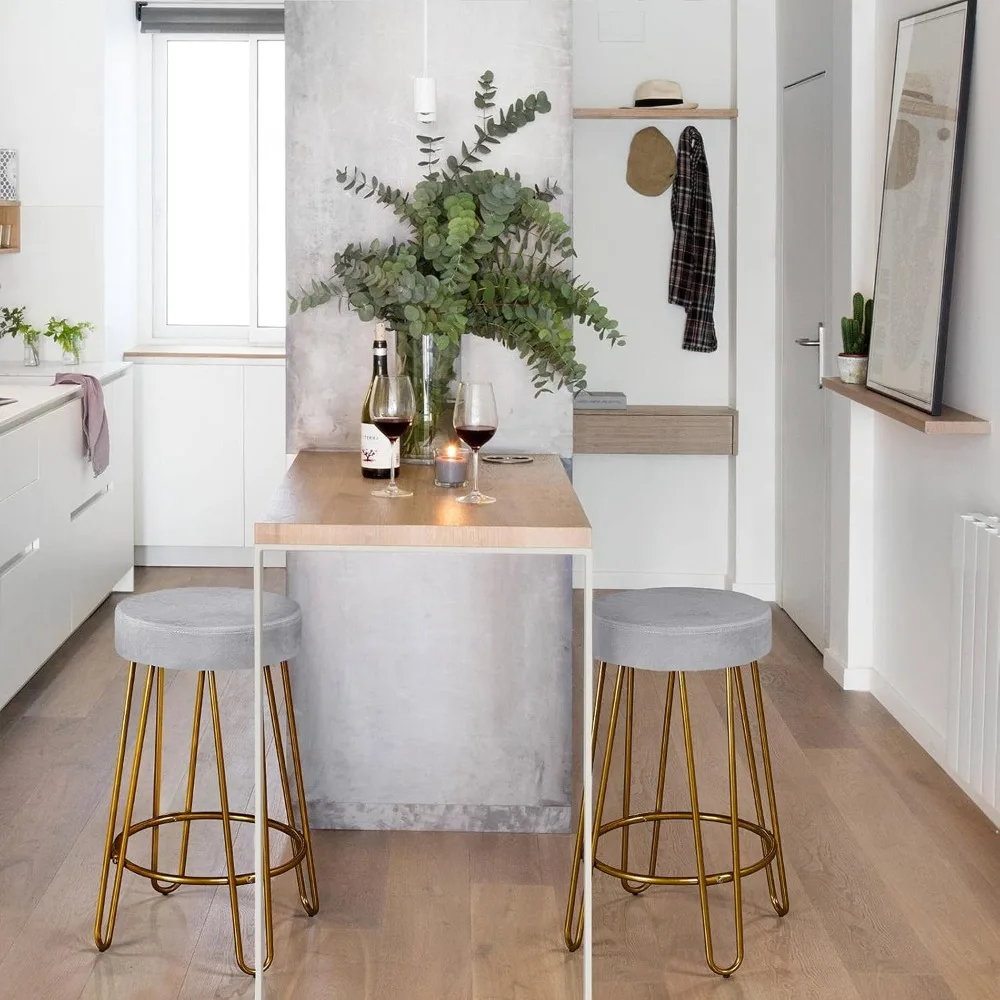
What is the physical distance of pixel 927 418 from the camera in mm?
3594

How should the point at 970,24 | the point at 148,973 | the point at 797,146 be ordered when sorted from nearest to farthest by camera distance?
the point at 148,973 < the point at 970,24 < the point at 797,146

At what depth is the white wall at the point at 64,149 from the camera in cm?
594

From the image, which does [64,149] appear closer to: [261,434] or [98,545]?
[261,434]

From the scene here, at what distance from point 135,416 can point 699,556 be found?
2584 millimetres

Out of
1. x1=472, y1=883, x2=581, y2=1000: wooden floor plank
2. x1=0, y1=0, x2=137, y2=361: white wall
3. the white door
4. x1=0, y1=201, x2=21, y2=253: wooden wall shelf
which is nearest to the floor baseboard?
the white door

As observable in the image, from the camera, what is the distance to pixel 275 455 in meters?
6.30

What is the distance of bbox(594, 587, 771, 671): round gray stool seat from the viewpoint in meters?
2.69

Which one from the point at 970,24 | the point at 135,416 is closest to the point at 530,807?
the point at 970,24

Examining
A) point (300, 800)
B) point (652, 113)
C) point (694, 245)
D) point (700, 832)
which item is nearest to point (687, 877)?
point (700, 832)

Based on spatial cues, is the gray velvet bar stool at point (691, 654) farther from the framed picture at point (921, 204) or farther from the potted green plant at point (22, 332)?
the potted green plant at point (22, 332)

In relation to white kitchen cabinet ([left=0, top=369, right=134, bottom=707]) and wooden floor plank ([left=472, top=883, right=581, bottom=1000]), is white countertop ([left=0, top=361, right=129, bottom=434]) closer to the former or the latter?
white kitchen cabinet ([left=0, top=369, right=134, bottom=707])

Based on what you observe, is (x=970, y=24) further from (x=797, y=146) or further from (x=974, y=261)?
(x=797, y=146)

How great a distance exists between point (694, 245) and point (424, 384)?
9.61 ft

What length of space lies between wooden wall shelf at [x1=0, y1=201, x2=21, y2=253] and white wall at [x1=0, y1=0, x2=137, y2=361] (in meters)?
0.05
